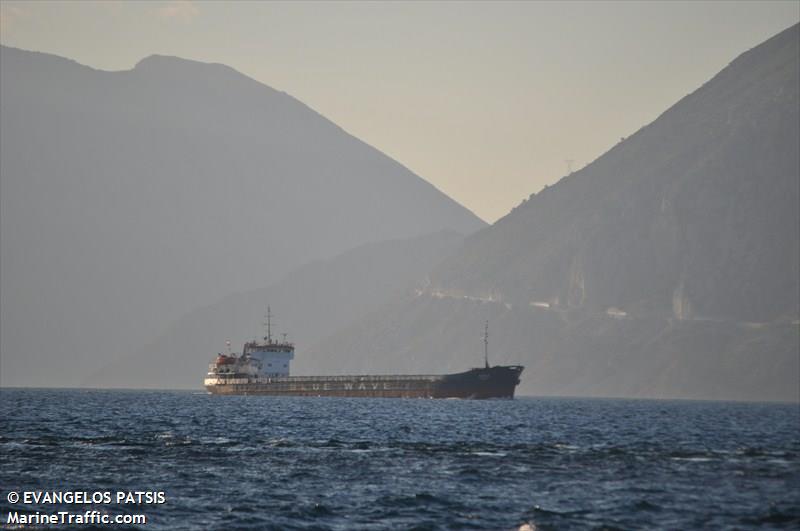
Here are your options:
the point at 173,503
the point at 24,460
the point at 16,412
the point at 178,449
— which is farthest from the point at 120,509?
the point at 16,412

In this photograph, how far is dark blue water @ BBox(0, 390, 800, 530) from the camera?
51188 mm

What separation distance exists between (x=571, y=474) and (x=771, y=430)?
5426cm

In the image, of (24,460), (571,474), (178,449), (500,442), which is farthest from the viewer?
(500,442)

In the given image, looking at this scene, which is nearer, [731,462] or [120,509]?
[120,509]

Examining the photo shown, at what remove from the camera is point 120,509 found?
52.9 meters

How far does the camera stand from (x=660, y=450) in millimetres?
80562

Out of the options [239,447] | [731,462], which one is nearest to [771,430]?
[731,462]

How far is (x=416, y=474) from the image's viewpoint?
65625 millimetres

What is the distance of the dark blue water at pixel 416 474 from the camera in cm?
5119

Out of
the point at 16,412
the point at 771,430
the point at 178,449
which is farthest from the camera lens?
the point at 16,412

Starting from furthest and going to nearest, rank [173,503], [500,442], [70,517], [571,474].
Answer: [500,442] → [571,474] → [173,503] → [70,517]

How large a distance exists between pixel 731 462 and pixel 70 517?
37362mm

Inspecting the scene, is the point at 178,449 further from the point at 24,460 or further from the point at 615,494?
the point at 615,494

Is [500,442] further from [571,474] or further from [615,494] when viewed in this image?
[615,494]
